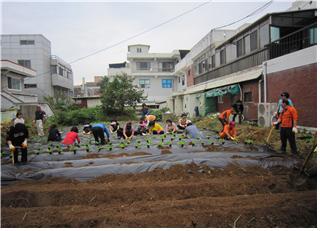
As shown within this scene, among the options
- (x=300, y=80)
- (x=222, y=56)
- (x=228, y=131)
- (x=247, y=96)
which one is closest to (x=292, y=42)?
(x=300, y=80)

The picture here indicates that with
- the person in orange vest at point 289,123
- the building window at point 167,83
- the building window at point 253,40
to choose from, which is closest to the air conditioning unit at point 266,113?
the building window at point 253,40

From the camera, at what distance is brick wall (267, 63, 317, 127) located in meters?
8.80

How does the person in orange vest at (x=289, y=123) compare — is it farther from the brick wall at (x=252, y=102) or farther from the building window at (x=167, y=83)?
the building window at (x=167, y=83)

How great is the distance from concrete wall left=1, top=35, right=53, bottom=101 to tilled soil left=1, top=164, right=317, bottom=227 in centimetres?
2529

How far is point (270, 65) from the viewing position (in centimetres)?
1129

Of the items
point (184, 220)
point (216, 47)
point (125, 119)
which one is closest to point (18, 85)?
point (125, 119)

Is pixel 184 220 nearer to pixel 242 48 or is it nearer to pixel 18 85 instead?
pixel 242 48

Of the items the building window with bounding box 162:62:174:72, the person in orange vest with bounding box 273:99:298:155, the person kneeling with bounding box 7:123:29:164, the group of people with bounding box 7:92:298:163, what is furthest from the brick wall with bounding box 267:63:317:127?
the building window with bounding box 162:62:174:72

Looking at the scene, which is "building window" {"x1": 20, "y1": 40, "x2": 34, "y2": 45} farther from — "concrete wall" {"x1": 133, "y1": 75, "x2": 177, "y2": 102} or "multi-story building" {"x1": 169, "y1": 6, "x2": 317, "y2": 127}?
"multi-story building" {"x1": 169, "y1": 6, "x2": 317, "y2": 127}

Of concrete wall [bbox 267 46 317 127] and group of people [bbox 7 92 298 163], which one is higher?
concrete wall [bbox 267 46 317 127]

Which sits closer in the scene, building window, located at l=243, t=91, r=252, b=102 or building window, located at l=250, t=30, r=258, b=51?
building window, located at l=250, t=30, r=258, b=51

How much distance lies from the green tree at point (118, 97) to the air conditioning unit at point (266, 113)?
13818 mm

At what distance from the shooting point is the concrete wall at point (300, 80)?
8805 millimetres

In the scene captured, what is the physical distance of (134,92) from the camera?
22938 millimetres
